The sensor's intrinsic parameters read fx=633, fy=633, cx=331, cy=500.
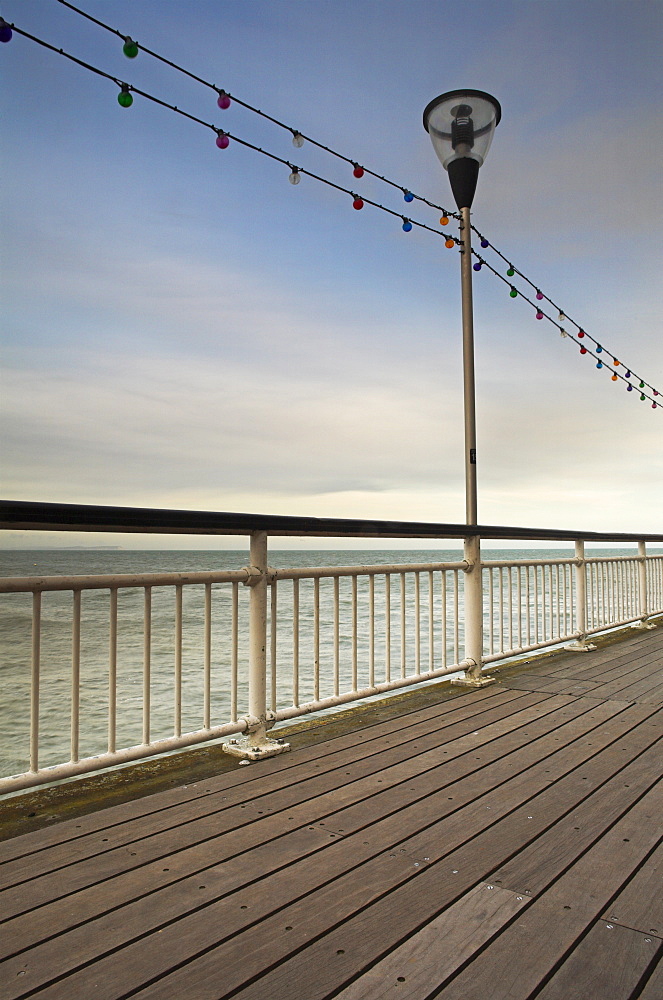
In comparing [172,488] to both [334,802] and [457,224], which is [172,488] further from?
[334,802]

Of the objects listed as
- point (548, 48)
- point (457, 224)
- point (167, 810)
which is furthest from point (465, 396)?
point (548, 48)

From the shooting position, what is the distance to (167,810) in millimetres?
1832

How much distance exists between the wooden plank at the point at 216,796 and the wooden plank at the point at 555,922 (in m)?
0.76

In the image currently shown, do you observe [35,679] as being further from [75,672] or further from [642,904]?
[642,904]

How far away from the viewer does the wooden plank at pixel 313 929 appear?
3.51 ft

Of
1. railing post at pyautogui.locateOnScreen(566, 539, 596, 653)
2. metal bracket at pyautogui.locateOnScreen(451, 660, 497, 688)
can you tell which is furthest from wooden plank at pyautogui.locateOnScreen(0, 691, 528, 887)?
railing post at pyautogui.locateOnScreen(566, 539, 596, 653)

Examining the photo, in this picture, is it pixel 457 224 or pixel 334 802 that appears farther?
pixel 457 224

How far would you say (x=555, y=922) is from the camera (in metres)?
1.25

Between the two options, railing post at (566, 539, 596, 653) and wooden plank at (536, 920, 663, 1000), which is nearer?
wooden plank at (536, 920, 663, 1000)

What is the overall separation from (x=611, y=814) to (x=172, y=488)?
20275mm

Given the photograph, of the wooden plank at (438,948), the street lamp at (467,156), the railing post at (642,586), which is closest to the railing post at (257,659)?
the wooden plank at (438,948)

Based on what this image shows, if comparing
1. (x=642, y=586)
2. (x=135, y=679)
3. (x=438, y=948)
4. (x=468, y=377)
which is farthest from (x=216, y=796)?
(x=135, y=679)

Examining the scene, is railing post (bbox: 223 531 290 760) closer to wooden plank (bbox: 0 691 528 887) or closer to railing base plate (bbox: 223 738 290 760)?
railing base plate (bbox: 223 738 290 760)

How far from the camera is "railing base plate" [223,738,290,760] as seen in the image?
2320 mm
